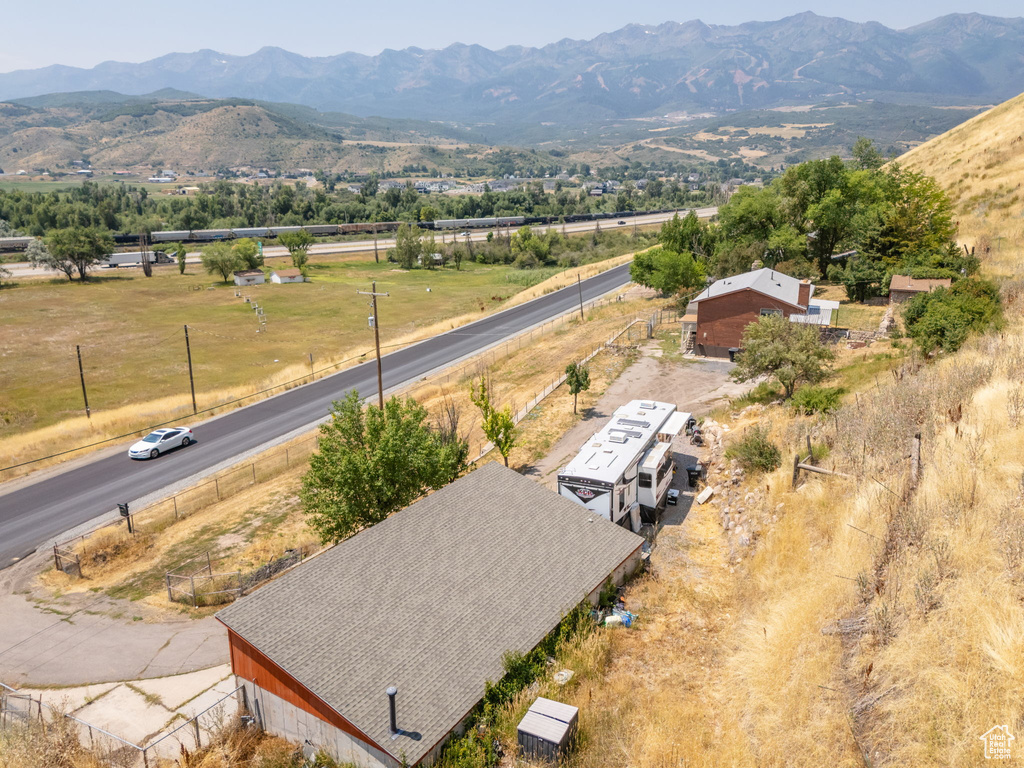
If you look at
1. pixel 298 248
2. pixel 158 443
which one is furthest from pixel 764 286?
pixel 298 248

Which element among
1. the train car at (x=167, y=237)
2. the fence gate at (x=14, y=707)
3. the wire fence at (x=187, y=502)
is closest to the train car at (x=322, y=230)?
the train car at (x=167, y=237)

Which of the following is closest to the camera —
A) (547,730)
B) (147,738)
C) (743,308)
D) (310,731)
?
(547,730)

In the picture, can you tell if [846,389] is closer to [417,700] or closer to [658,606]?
[658,606]

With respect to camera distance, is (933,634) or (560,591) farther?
(560,591)

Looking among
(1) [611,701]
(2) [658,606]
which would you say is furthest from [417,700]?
(2) [658,606]

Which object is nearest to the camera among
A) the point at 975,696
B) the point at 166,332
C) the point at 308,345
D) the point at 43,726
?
the point at 975,696

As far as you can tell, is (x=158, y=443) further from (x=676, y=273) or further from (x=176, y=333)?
(x=676, y=273)

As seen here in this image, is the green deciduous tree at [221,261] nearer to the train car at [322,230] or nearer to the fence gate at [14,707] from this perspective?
the train car at [322,230]
